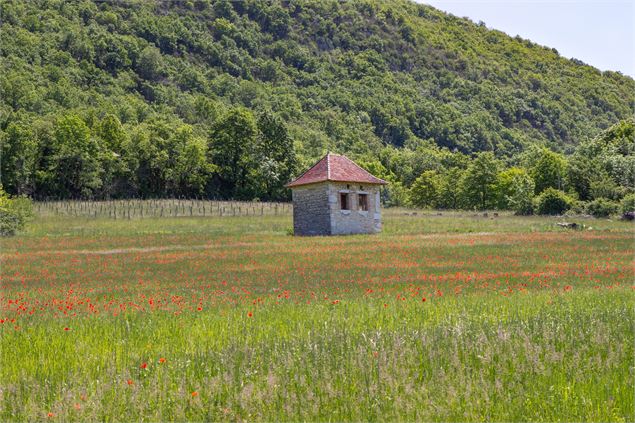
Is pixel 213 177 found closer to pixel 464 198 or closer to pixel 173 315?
pixel 464 198

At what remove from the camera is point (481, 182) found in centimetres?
8650

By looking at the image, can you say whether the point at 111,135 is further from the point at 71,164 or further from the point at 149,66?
the point at 149,66

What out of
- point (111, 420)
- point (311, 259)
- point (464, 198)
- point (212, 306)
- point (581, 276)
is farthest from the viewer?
point (464, 198)

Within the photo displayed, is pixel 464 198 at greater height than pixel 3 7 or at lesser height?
lesser

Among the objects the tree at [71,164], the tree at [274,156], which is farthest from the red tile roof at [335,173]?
the tree at [71,164]

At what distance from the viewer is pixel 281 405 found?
539 cm

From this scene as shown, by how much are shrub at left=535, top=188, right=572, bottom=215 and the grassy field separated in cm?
5012

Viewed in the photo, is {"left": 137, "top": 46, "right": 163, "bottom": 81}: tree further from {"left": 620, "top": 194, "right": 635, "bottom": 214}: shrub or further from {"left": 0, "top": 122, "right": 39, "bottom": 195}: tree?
{"left": 620, "top": 194, "right": 635, "bottom": 214}: shrub

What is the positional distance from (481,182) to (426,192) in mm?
13272

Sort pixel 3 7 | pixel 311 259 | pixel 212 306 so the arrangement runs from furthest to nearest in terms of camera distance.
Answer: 1. pixel 3 7
2. pixel 311 259
3. pixel 212 306

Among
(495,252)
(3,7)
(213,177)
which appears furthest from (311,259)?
(3,7)

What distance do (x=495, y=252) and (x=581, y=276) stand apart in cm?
922

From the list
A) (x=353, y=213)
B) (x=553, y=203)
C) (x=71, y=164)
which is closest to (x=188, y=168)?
(x=71, y=164)

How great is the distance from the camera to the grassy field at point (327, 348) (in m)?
5.32
